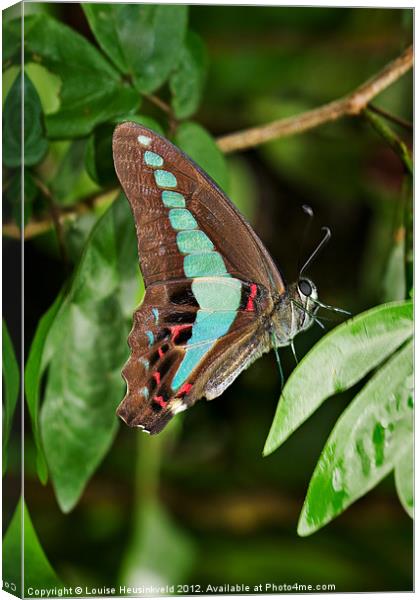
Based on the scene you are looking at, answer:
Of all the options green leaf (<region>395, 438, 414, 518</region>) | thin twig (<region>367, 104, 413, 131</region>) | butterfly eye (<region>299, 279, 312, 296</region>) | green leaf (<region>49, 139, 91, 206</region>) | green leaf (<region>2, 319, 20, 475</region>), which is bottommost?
green leaf (<region>395, 438, 414, 518</region>)

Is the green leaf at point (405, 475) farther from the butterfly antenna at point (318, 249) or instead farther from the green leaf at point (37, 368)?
the green leaf at point (37, 368)

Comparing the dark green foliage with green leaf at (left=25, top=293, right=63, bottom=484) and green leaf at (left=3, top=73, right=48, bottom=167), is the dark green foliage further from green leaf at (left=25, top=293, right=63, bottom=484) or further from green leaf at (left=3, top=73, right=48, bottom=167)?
green leaf at (left=3, top=73, right=48, bottom=167)

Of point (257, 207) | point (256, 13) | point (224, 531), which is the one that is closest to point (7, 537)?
point (224, 531)

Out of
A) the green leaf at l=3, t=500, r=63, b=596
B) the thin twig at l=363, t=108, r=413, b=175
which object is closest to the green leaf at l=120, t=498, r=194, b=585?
the green leaf at l=3, t=500, r=63, b=596

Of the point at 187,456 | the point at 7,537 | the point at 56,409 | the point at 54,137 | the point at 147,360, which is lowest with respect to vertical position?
the point at 187,456

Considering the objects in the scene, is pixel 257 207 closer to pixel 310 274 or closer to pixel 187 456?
pixel 310 274

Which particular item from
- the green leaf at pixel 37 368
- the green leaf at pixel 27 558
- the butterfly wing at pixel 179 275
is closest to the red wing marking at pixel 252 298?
the butterfly wing at pixel 179 275

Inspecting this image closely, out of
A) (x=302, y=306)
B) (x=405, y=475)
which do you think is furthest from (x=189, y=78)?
(x=405, y=475)
